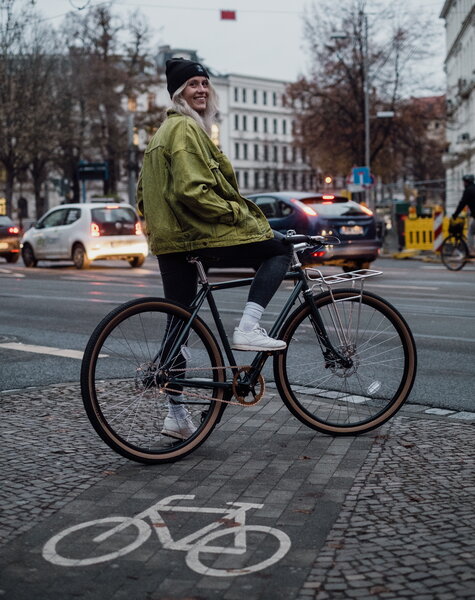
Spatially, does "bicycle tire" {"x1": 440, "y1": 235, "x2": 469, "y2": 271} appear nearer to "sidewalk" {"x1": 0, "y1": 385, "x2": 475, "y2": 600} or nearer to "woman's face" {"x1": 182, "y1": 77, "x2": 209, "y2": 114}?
"sidewalk" {"x1": 0, "y1": 385, "x2": 475, "y2": 600}

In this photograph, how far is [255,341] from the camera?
537cm

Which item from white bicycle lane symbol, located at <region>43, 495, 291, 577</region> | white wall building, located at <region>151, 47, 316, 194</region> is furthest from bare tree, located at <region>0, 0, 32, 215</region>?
white wall building, located at <region>151, 47, 316, 194</region>

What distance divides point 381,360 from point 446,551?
2.08 m

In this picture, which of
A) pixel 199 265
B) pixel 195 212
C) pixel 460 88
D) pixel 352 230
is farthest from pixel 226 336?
pixel 460 88

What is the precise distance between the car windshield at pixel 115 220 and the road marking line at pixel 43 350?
14.8 metres

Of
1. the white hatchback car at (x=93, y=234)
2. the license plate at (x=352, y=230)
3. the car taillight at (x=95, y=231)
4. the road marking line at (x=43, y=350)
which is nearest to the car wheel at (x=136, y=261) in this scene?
the white hatchback car at (x=93, y=234)

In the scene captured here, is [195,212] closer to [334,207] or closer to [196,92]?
[196,92]

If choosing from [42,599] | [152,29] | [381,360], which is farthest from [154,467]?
[152,29]

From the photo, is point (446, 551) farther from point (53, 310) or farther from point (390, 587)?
point (53, 310)

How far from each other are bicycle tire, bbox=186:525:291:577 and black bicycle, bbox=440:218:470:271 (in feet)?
60.5

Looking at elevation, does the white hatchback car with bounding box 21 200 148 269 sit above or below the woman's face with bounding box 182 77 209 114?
below

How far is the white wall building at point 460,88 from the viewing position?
236 ft

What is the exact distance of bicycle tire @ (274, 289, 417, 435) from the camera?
5656mm

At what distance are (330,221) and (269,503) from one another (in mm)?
15453
